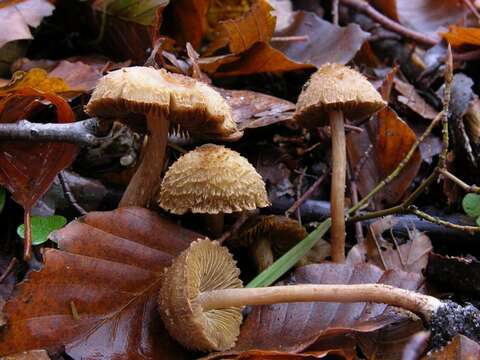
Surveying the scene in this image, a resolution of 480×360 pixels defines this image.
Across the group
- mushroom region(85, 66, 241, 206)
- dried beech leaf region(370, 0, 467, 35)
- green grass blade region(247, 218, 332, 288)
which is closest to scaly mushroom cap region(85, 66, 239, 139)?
mushroom region(85, 66, 241, 206)

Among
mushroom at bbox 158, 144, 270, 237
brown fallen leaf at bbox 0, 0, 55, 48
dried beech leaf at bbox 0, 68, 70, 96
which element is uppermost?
brown fallen leaf at bbox 0, 0, 55, 48

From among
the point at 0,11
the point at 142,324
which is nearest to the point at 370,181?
the point at 142,324

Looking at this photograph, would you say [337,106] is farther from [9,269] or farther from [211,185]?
[9,269]

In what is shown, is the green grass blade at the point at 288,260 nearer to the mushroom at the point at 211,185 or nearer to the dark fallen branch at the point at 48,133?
the mushroom at the point at 211,185

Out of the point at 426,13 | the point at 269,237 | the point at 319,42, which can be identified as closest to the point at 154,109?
the point at 269,237

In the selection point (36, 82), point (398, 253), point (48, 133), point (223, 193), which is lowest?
point (398, 253)

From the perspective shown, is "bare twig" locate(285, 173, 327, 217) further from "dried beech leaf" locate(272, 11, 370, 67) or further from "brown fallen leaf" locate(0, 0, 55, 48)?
"brown fallen leaf" locate(0, 0, 55, 48)
